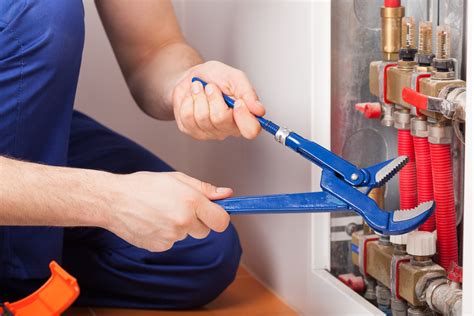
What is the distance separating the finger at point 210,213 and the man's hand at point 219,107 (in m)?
0.14

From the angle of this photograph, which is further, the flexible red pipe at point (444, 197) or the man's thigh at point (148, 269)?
the man's thigh at point (148, 269)

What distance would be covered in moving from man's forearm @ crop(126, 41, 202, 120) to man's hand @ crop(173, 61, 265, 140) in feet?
0.48

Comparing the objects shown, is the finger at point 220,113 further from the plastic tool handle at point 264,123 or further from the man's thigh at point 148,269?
the man's thigh at point 148,269

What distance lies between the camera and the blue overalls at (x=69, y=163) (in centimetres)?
119

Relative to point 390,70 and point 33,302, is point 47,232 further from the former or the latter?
point 390,70

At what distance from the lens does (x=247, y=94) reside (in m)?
1.16

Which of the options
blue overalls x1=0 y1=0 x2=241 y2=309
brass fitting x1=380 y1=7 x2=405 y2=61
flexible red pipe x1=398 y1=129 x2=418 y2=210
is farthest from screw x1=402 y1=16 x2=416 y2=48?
blue overalls x1=0 y1=0 x2=241 y2=309

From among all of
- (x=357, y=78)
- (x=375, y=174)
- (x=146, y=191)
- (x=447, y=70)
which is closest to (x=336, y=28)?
(x=357, y=78)

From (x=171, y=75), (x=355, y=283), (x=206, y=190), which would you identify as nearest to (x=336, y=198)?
(x=206, y=190)

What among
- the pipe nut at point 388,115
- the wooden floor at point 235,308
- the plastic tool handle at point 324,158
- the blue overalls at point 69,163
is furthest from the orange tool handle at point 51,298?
the pipe nut at point 388,115

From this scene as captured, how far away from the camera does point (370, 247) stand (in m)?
1.30

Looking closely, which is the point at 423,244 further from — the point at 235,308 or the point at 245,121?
the point at 235,308

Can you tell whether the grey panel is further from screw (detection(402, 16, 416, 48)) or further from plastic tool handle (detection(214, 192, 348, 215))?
plastic tool handle (detection(214, 192, 348, 215))

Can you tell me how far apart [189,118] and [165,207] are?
195 millimetres
